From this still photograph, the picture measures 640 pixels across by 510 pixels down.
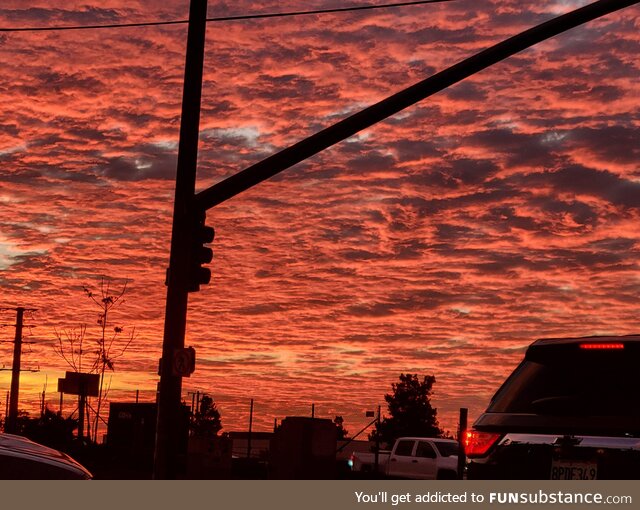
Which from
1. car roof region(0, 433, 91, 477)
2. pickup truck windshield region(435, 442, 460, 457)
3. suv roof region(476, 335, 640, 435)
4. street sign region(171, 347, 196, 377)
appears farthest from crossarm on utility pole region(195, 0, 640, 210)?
pickup truck windshield region(435, 442, 460, 457)

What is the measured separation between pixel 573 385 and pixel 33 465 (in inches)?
149

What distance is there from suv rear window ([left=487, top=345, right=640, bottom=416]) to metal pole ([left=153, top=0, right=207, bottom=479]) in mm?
6334

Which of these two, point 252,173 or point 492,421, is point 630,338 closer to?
point 492,421

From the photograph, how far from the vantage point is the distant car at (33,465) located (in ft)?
26.2

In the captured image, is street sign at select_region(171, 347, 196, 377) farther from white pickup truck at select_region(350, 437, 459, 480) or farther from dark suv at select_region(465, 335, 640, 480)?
white pickup truck at select_region(350, 437, 459, 480)

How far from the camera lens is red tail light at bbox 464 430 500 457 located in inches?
302

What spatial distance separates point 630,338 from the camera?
24.7ft

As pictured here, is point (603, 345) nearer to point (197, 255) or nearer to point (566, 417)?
point (566, 417)

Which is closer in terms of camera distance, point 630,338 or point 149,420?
point 630,338

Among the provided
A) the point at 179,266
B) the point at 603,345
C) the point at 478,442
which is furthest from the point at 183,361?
the point at 603,345

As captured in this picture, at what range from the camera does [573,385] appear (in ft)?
24.9

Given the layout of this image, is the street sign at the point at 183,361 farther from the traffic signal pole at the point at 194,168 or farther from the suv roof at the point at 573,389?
the suv roof at the point at 573,389
